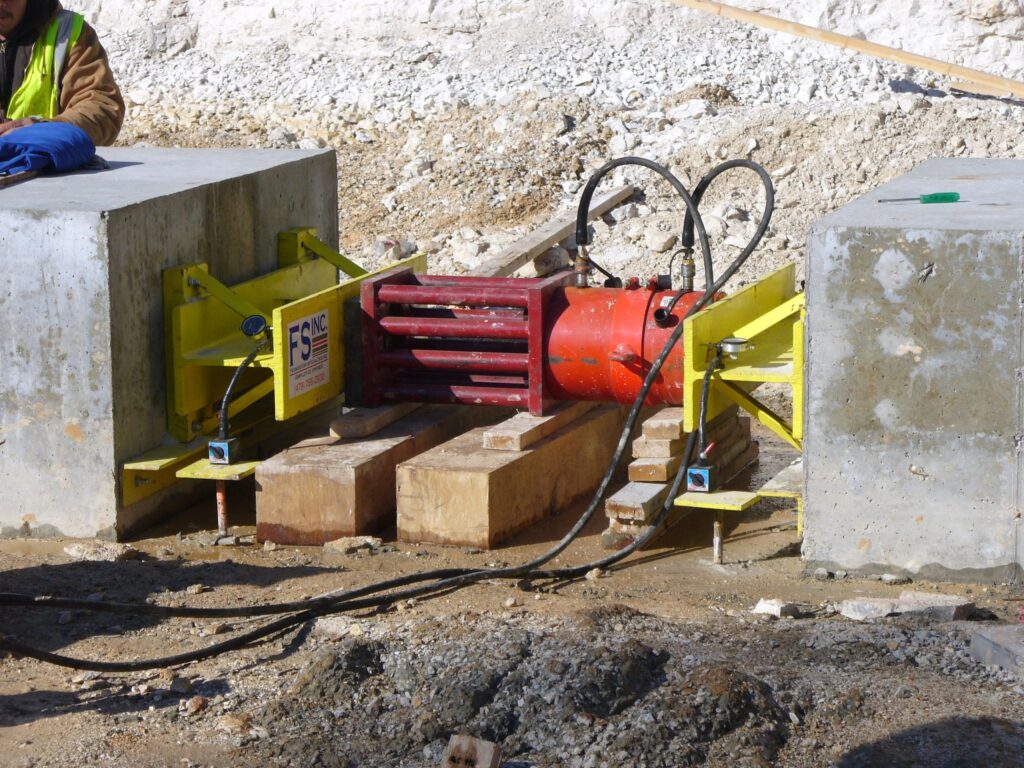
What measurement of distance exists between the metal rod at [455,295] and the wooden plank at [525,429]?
54 cm

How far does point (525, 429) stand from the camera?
7371 mm

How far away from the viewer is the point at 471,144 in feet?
48.0

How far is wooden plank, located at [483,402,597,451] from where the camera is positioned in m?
7.30

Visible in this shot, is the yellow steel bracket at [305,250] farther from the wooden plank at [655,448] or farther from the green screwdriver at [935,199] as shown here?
the green screwdriver at [935,199]

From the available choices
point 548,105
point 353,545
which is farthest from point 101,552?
point 548,105

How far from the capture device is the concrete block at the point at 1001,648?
17.2 ft

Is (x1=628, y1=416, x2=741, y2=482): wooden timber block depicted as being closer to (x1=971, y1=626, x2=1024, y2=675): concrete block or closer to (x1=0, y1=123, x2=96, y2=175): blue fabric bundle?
(x1=971, y1=626, x2=1024, y2=675): concrete block

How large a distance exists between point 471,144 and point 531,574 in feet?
28.0

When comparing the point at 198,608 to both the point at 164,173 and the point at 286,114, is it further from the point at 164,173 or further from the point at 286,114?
the point at 286,114

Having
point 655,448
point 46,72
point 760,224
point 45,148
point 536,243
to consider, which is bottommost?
point 655,448

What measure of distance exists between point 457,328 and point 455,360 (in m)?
0.16

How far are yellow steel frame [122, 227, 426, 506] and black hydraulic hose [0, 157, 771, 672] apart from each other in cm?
134

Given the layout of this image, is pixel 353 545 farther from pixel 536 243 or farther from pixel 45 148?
pixel 536 243

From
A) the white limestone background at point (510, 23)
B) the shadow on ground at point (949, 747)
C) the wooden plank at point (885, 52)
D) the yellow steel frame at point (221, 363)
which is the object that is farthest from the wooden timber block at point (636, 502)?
the white limestone background at point (510, 23)
